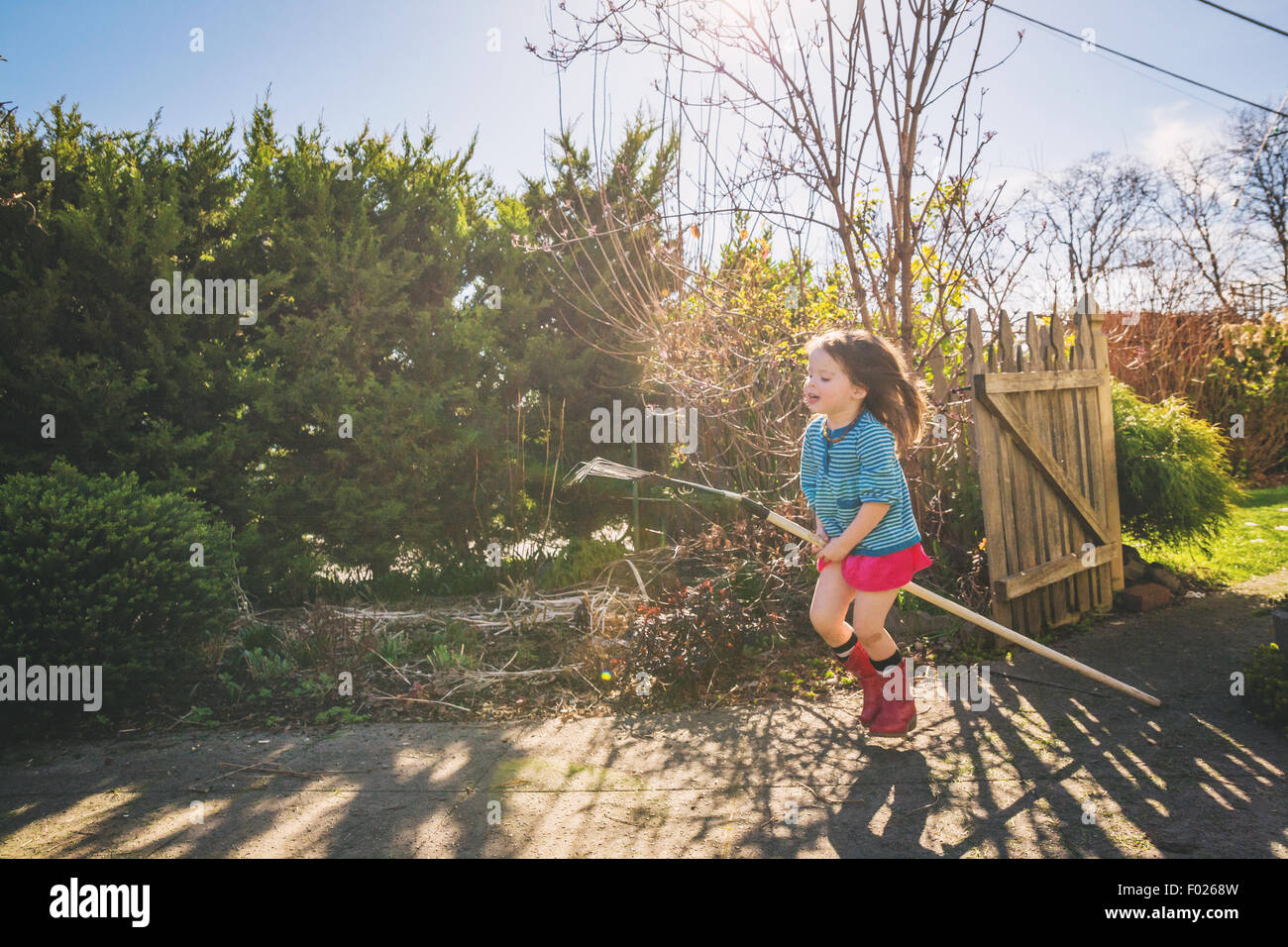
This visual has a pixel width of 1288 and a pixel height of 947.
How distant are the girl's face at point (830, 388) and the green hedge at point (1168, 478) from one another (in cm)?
337

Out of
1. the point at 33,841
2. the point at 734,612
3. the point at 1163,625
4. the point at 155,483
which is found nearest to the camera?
the point at 33,841

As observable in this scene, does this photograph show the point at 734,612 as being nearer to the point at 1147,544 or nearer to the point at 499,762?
the point at 499,762

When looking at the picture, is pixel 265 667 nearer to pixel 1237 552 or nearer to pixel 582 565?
pixel 582 565

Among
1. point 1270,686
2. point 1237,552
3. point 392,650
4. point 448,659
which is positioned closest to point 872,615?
point 1270,686

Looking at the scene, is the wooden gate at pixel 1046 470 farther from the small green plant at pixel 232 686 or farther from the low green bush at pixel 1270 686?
the small green plant at pixel 232 686

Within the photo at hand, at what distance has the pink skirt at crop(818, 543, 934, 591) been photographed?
3256mm

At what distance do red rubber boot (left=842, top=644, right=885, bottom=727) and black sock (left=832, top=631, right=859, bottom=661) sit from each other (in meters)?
0.01

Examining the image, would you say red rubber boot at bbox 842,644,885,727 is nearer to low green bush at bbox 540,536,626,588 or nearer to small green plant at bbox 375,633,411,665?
small green plant at bbox 375,633,411,665

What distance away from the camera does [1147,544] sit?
6.12 metres

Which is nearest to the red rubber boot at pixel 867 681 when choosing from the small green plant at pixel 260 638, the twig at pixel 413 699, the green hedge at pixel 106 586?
the twig at pixel 413 699

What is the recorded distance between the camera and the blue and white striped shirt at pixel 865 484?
320 cm

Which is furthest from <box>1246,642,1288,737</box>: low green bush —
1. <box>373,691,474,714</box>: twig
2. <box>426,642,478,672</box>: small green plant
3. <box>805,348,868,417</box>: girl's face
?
<box>426,642,478,672</box>: small green plant
